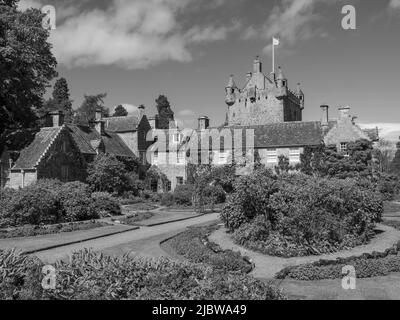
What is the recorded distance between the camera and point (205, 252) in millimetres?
16266

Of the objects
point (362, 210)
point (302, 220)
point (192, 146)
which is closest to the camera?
point (302, 220)

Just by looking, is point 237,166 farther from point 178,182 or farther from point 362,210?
point 362,210

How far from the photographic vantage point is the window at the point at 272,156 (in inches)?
1729

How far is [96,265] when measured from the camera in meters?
10.2

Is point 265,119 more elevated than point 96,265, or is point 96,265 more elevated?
point 265,119

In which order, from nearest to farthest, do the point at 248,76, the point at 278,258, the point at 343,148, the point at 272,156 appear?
the point at 278,258 → the point at 343,148 → the point at 272,156 → the point at 248,76

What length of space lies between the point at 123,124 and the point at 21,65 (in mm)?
19049

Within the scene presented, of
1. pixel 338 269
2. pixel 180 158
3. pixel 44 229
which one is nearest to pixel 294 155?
pixel 180 158

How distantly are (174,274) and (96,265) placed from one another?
2035 mm

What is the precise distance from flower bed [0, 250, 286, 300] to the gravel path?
438cm

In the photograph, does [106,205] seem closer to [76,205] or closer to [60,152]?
[76,205]

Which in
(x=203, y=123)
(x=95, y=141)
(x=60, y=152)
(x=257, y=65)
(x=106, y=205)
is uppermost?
(x=257, y=65)
